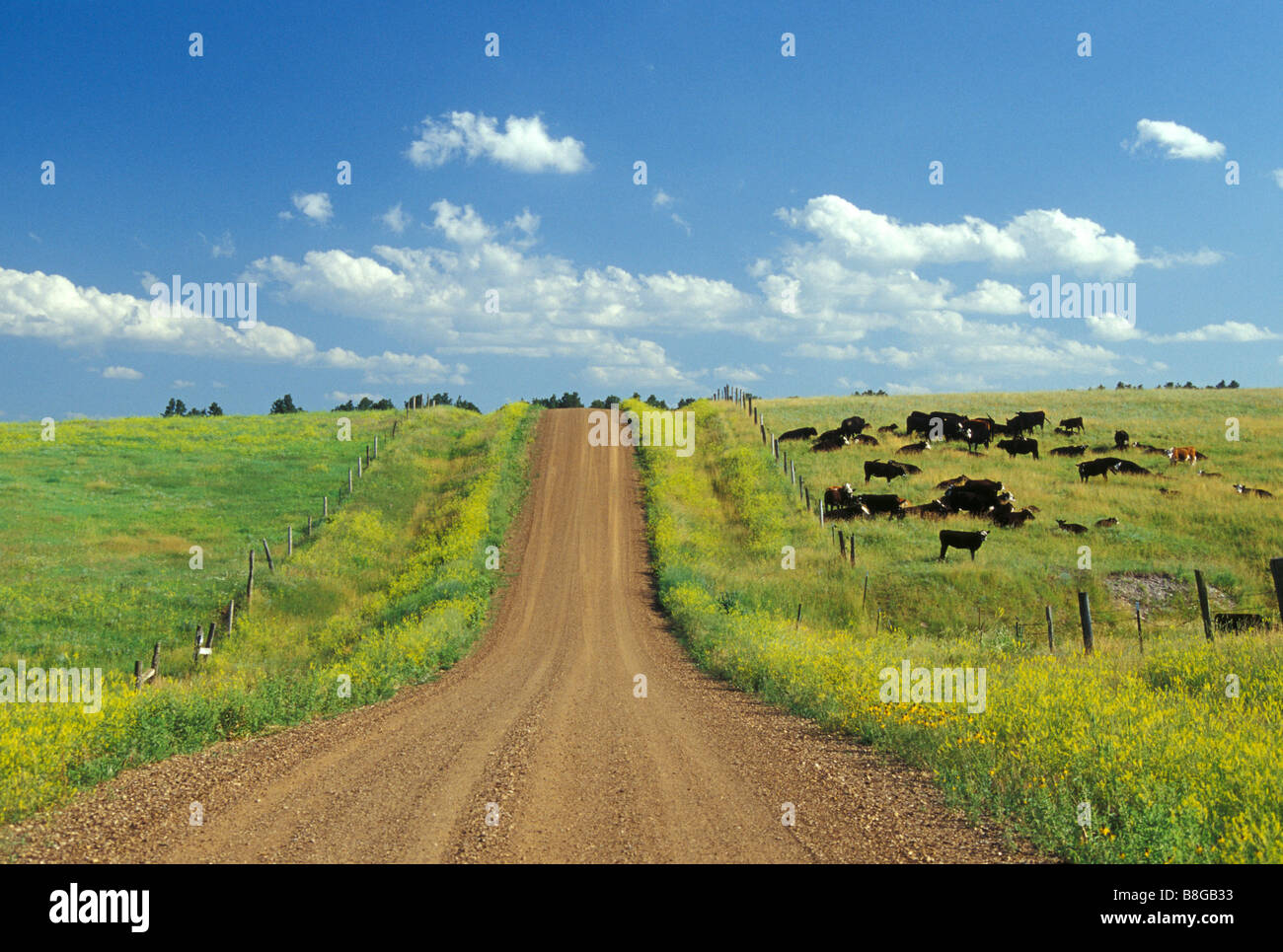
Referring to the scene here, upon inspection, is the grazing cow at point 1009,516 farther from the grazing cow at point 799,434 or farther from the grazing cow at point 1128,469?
the grazing cow at point 799,434

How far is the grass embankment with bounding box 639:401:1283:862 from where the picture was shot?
6.76 meters

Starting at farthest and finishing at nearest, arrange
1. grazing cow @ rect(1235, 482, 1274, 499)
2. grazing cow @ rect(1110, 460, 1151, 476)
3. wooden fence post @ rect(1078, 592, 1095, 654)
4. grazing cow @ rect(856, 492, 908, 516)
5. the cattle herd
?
grazing cow @ rect(1110, 460, 1151, 476) → grazing cow @ rect(1235, 482, 1274, 499) → grazing cow @ rect(856, 492, 908, 516) → the cattle herd → wooden fence post @ rect(1078, 592, 1095, 654)

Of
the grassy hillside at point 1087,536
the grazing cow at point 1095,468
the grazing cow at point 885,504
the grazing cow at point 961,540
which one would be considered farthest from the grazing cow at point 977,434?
the grazing cow at point 961,540

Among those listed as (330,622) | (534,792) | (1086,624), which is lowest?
(330,622)

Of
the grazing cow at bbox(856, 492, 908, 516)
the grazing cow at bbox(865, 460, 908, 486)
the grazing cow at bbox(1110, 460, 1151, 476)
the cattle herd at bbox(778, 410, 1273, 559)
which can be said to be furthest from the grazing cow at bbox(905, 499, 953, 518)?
the grazing cow at bbox(1110, 460, 1151, 476)

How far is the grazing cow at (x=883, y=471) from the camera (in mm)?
39062

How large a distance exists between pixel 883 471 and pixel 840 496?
6.10 metres

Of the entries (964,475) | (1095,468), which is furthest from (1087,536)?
(1095,468)

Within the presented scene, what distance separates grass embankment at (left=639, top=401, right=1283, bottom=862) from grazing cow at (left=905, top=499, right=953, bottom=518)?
7.66 metres

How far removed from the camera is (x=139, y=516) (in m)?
37.5

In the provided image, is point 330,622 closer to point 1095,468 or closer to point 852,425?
point 852,425

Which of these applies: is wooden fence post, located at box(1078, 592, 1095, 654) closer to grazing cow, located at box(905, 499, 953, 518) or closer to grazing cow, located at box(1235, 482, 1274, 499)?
grazing cow, located at box(905, 499, 953, 518)
